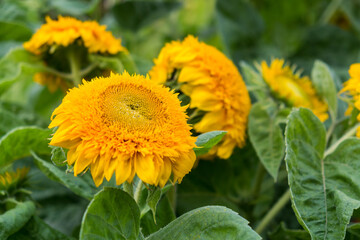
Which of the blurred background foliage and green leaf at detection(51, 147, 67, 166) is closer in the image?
green leaf at detection(51, 147, 67, 166)

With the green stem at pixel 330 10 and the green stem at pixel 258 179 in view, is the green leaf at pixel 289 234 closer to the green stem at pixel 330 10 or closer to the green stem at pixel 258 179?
the green stem at pixel 258 179

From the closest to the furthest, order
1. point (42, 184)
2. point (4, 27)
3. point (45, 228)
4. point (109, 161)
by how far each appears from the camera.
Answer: point (109, 161) → point (45, 228) → point (42, 184) → point (4, 27)

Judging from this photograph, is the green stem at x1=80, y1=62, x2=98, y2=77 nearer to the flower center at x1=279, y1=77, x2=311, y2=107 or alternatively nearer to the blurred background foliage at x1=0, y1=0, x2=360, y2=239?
the blurred background foliage at x1=0, y1=0, x2=360, y2=239

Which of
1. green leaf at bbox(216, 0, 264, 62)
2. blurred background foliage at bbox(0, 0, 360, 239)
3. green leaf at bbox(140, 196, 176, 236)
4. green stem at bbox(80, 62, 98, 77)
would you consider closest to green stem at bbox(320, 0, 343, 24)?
blurred background foliage at bbox(0, 0, 360, 239)

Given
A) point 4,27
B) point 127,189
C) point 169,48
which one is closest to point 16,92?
point 4,27

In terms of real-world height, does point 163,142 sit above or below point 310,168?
above

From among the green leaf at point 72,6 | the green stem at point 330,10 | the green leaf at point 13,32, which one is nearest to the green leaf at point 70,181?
the green leaf at point 13,32

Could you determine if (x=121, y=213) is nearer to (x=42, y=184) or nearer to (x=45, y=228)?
(x=45, y=228)
